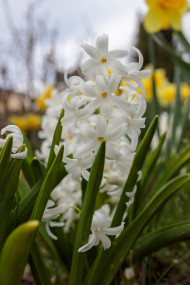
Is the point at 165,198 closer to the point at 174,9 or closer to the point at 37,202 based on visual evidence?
the point at 37,202

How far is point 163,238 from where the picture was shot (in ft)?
3.06

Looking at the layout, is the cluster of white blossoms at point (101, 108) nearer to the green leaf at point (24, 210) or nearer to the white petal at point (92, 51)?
the white petal at point (92, 51)

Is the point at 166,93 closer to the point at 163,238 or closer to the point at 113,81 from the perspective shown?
the point at 163,238

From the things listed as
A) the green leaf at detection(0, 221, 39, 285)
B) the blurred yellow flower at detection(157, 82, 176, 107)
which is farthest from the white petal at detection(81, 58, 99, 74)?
the blurred yellow flower at detection(157, 82, 176, 107)

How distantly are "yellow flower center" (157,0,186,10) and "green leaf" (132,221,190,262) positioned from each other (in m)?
1.15

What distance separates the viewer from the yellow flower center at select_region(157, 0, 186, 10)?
162cm

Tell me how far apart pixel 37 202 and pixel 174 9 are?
1.33 meters

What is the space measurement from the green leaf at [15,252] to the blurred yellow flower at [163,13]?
135 cm

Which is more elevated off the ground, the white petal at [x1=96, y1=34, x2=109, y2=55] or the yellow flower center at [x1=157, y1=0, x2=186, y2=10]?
the white petal at [x1=96, y1=34, x2=109, y2=55]

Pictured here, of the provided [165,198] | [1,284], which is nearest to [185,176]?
[165,198]

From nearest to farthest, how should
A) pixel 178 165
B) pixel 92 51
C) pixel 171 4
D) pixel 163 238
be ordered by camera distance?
pixel 92 51, pixel 163 238, pixel 178 165, pixel 171 4

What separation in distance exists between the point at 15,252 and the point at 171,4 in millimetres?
1472

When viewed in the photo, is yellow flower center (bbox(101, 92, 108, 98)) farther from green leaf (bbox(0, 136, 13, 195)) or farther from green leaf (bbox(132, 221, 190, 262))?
green leaf (bbox(132, 221, 190, 262))

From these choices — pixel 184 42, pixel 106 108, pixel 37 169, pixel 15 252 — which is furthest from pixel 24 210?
pixel 184 42
